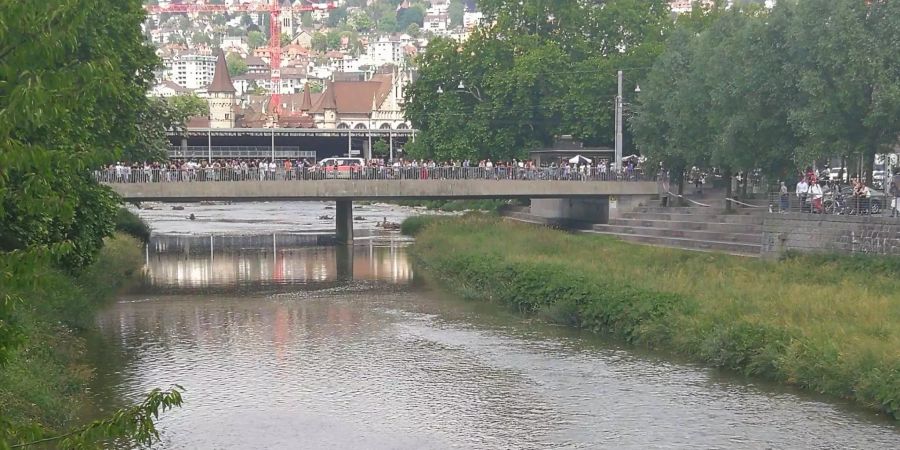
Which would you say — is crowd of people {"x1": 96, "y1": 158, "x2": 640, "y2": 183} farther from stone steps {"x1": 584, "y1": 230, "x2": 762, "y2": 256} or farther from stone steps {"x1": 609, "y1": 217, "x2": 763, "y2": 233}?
stone steps {"x1": 584, "y1": 230, "x2": 762, "y2": 256}

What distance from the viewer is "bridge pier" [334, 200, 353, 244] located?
2734 inches

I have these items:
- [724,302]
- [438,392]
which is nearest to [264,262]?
[724,302]

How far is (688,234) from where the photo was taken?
54688mm

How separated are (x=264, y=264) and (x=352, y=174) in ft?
20.5

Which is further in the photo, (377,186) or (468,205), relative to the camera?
(468,205)

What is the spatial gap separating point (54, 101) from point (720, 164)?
4788 cm

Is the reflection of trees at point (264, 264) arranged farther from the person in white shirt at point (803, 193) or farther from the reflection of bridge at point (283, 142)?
the reflection of bridge at point (283, 142)

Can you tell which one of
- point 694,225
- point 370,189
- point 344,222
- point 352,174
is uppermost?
point 352,174

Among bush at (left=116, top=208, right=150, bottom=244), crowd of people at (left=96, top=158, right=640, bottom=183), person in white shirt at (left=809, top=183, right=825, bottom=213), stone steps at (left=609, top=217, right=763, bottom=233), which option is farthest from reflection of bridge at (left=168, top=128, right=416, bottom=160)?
person in white shirt at (left=809, top=183, right=825, bottom=213)

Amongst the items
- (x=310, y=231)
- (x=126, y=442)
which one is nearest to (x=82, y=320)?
(x=126, y=442)

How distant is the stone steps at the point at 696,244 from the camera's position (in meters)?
49.2

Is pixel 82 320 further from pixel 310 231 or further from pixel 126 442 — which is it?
pixel 310 231

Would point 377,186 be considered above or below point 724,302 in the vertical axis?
above

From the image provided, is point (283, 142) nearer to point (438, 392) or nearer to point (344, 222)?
point (344, 222)
